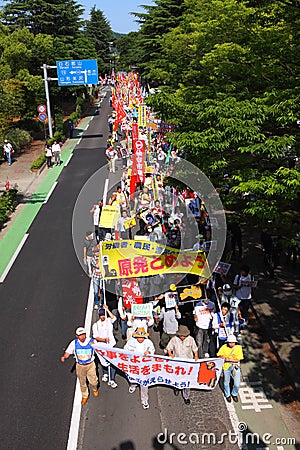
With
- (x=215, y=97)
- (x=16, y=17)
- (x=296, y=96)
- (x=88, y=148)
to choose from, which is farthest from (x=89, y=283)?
(x=16, y=17)

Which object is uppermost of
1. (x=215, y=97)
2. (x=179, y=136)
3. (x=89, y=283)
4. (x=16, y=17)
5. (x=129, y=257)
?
(x=16, y=17)

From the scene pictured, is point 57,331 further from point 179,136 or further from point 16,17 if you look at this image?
point 16,17

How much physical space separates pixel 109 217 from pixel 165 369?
23.4 feet

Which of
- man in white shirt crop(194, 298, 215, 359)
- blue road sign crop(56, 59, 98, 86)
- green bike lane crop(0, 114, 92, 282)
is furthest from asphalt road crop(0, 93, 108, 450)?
blue road sign crop(56, 59, 98, 86)

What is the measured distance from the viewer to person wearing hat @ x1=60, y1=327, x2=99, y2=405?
7828 mm

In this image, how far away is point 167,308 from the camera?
945 cm

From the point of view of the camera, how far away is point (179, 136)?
386 inches

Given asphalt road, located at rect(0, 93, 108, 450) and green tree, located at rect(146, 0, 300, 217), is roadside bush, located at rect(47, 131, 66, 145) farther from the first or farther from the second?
green tree, located at rect(146, 0, 300, 217)

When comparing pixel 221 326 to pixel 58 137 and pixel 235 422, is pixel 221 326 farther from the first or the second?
pixel 58 137

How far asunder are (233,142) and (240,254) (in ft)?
19.7

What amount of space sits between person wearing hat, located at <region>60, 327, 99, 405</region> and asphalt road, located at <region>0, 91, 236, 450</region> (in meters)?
0.39

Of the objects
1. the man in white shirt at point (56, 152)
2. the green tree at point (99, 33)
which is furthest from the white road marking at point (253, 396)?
the green tree at point (99, 33)

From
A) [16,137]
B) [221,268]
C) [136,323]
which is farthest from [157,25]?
[136,323]

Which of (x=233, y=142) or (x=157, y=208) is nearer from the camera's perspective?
(x=233, y=142)
